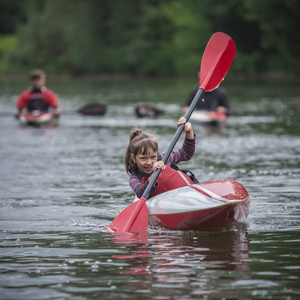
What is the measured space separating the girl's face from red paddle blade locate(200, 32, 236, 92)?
145 centimetres

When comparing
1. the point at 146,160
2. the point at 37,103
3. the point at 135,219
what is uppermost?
the point at 37,103

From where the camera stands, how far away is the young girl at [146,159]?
671 centimetres

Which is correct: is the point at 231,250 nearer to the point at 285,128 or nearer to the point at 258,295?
the point at 258,295

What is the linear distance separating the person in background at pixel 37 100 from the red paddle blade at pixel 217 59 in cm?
939

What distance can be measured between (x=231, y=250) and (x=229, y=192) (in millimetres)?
728

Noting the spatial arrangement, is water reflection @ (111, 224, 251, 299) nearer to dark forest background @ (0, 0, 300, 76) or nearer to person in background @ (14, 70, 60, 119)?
person in background @ (14, 70, 60, 119)

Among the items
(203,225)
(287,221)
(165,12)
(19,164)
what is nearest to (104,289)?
(203,225)

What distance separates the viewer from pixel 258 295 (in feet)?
15.0

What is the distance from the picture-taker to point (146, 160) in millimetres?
6801

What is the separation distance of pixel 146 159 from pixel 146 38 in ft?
175

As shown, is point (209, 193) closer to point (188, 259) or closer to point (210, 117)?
point (188, 259)

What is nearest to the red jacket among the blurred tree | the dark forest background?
the blurred tree

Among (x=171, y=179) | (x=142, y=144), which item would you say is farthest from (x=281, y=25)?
(x=142, y=144)

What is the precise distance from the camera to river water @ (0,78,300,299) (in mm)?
4825
